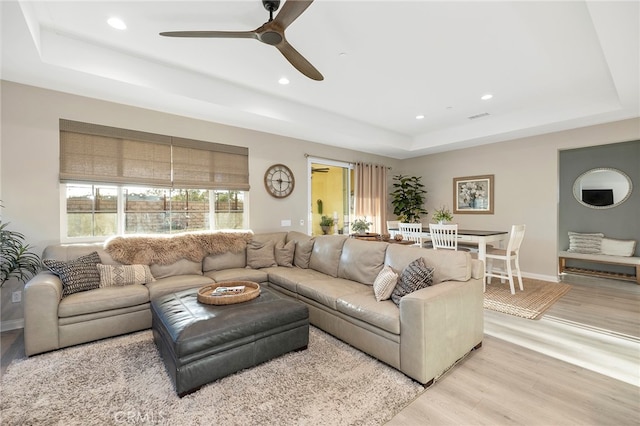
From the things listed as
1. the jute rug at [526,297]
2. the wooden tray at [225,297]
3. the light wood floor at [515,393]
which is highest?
the wooden tray at [225,297]

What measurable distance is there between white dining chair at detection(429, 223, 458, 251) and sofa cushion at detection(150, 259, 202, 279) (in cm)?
355

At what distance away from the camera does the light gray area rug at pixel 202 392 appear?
1.75m

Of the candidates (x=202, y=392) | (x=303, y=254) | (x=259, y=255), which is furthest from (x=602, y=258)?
(x=202, y=392)

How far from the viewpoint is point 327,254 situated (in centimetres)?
374

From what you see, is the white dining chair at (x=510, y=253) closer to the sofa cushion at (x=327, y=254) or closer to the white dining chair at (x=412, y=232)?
the white dining chair at (x=412, y=232)

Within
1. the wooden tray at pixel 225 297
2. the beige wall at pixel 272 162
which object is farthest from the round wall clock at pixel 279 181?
the wooden tray at pixel 225 297

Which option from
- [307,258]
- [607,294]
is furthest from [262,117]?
[607,294]

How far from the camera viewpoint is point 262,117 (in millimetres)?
3975

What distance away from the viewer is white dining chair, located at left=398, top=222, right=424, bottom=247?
485 cm

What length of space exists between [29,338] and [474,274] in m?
3.91

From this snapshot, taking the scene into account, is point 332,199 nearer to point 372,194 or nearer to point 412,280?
point 372,194

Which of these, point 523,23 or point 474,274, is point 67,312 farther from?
point 523,23

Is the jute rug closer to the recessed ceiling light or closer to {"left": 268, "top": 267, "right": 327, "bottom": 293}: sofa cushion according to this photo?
{"left": 268, "top": 267, "right": 327, "bottom": 293}: sofa cushion

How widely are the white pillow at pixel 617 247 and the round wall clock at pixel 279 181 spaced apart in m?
6.10
